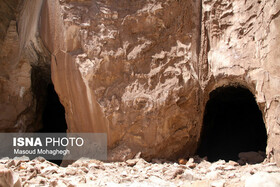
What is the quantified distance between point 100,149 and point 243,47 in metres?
2.39

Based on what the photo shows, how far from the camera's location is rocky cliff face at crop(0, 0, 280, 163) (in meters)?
4.07

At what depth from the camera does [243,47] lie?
393 cm

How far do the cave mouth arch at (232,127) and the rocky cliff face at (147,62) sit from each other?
91cm

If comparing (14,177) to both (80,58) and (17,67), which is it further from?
(17,67)

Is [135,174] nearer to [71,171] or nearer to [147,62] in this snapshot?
[71,171]

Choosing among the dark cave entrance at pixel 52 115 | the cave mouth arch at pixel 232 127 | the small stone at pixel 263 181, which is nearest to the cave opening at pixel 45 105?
the dark cave entrance at pixel 52 115

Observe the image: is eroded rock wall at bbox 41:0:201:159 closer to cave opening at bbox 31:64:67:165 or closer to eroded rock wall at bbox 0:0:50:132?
eroded rock wall at bbox 0:0:50:132

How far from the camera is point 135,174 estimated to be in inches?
132

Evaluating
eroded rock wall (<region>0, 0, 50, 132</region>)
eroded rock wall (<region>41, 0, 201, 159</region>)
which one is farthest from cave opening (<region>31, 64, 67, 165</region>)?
eroded rock wall (<region>41, 0, 201, 159</region>)

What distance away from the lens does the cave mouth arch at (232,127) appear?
509 centimetres

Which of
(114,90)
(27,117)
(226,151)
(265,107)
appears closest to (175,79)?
(114,90)

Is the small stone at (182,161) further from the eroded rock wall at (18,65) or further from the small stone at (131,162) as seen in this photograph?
the eroded rock wall at (18,65)

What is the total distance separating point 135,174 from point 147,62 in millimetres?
1669

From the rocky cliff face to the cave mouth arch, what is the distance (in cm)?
91
